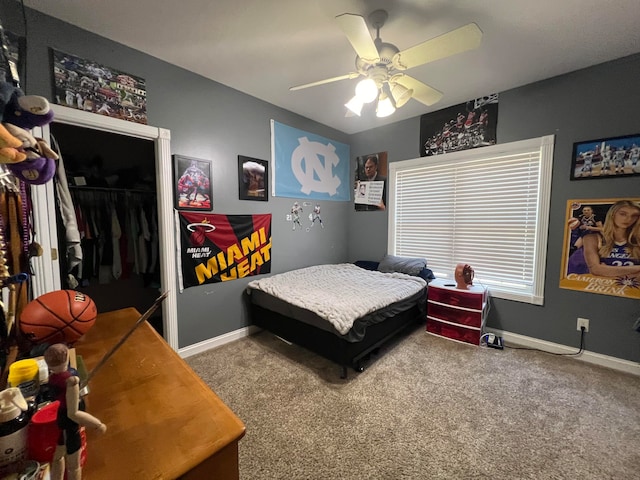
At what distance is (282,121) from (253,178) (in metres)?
0.81

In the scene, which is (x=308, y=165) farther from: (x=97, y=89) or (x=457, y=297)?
(x=457, y=297)

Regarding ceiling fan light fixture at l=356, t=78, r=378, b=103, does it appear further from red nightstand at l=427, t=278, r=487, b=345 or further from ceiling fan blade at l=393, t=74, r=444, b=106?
red nightstand at l=427, t=278, r=487, b=345

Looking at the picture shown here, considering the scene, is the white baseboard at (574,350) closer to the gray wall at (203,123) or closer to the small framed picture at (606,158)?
the small framed picture at (606,158)

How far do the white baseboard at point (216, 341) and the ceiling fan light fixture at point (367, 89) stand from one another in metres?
2.48

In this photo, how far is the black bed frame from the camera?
6.66 feet

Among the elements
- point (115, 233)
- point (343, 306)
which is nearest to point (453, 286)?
point (343, 306)

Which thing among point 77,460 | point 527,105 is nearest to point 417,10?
point 527,105

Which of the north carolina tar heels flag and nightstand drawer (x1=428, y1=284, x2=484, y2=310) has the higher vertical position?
the north carolina tar heels flag

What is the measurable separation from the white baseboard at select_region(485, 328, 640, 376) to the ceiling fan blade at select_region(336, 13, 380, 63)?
2865 mm

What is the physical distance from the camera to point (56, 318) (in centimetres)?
90

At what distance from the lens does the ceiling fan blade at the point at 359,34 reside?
130 cm

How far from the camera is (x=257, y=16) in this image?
1679mm

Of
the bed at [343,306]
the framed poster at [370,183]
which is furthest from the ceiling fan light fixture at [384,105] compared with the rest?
the framed poster at [370,183]

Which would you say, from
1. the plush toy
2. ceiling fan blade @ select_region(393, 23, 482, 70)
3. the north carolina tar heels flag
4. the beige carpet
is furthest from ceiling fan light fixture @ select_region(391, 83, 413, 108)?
the beige carpet
